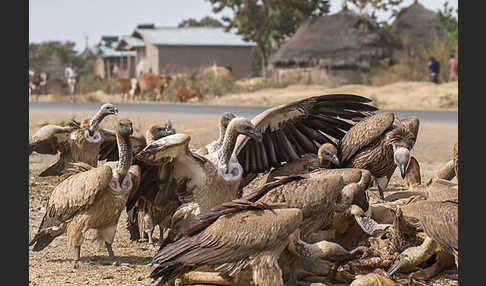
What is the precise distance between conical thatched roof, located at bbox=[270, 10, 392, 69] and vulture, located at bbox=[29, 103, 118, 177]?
2644cm

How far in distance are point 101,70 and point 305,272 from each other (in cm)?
6857

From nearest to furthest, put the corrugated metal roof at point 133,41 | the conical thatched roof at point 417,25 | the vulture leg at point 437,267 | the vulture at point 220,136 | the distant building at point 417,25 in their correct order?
1. the vulture leg at point 437,267
2. the vulture at point 220,136
3. the distant building at point 417,25
4. the conical thatched roof at point 417,25
5. the corrugated metal roof at point 133,41

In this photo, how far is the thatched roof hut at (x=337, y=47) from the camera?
34031 mm

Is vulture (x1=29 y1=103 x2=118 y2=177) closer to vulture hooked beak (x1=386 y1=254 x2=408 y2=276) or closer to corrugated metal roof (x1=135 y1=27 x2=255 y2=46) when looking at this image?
vulture hooked beak (x1=386 y1=254 x2=408 y2=276)

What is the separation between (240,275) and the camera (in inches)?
193

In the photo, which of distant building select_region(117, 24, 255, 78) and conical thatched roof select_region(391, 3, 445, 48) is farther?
distant building select_region(117, 24, 255, 78)

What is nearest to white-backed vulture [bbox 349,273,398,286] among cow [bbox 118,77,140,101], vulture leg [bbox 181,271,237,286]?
vulture leg [bbox 181,271,237,286]

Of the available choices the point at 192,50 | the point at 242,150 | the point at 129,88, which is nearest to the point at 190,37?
the point at 192,50

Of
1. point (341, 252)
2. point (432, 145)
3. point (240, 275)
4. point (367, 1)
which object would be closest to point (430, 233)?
point (341, 252)

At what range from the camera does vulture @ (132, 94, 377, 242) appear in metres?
5.73

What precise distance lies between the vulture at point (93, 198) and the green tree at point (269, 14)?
36285 mm

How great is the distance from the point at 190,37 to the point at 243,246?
47363mm

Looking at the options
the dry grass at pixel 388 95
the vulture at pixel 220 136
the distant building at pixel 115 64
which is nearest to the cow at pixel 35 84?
the dry grass at pixel 388 95

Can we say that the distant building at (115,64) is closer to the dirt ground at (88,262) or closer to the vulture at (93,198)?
the dirt ground at (88,262)
